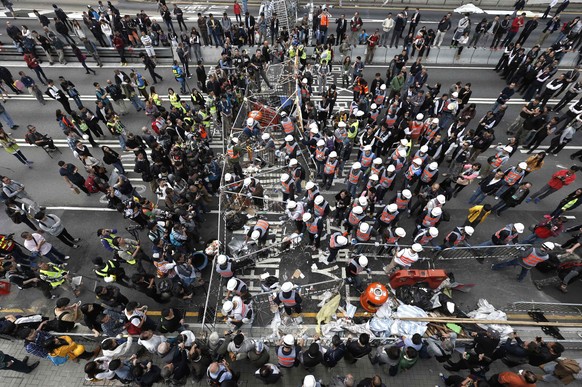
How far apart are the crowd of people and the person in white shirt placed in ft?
0.14

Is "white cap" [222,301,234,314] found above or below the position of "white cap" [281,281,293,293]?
below

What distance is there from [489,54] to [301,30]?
539 inches

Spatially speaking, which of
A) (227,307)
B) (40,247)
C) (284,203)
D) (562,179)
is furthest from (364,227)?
(40,247)

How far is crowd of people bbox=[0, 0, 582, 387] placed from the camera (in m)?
7.94

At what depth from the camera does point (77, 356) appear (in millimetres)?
8359

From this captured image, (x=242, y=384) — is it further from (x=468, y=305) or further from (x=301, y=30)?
(x=301, y=30)

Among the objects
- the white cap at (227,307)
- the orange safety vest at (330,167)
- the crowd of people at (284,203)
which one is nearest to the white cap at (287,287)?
the crowd of people at (284,203)

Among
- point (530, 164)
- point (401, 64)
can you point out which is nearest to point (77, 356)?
point (530, 164)

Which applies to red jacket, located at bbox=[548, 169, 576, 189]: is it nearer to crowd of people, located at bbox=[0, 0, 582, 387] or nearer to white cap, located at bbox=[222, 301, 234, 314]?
crowd of people, located at bbox=[0, 0, 582, 387]

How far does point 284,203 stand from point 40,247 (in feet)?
28.9

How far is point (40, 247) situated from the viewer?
1028 cm

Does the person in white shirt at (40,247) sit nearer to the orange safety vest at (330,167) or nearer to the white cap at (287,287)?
the white cap at (287,287)

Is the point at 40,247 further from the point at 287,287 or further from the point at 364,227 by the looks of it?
the point at 364,227

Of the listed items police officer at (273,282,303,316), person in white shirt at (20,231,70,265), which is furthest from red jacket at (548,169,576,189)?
person in white shirt at (20,231,70,265)
